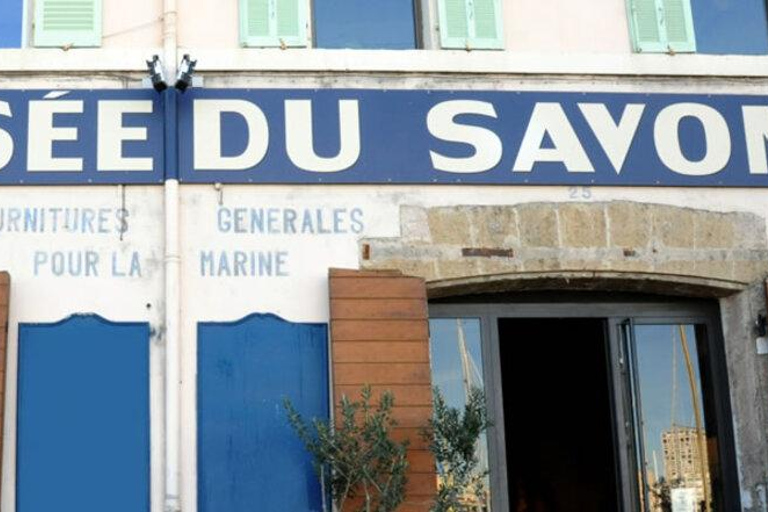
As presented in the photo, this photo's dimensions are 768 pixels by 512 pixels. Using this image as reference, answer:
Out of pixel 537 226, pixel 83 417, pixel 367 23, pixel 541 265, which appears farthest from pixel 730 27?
pixel 83 417

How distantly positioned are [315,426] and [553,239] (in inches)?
71.0

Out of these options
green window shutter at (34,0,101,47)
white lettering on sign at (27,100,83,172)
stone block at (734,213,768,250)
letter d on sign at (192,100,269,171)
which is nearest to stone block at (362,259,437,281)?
letter d on sign at (192,100,269,171)

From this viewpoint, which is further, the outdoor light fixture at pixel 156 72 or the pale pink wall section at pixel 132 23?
the pale pink wall section at pixel 132 23

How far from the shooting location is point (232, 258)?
7.45 meters

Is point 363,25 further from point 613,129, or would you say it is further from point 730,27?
point 730,27

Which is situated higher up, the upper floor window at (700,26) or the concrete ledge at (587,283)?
the upper floor window at (700,26)

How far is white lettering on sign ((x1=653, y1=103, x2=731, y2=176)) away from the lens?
7996mm

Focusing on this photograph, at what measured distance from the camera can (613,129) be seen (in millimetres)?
7973

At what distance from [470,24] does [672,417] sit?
268cm

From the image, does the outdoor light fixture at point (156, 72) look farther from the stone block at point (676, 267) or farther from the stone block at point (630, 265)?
the stone block at point (676, 267)

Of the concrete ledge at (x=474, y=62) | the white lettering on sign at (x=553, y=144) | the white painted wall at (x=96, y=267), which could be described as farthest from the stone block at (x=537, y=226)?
the white painted wall at (x=96, y=267)

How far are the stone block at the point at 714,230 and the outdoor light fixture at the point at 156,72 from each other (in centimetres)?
320

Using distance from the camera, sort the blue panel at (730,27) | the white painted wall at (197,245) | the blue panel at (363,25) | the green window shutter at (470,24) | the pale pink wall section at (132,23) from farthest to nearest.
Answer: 1. the blue panel at (730,27)
2. the blue panel at (363,25)
3. the green window shutter at (470,24)
4. the pale pink wall section at (132,23)
5. the white painted wall at (197,245)

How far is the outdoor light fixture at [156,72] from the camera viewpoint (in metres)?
7.48
